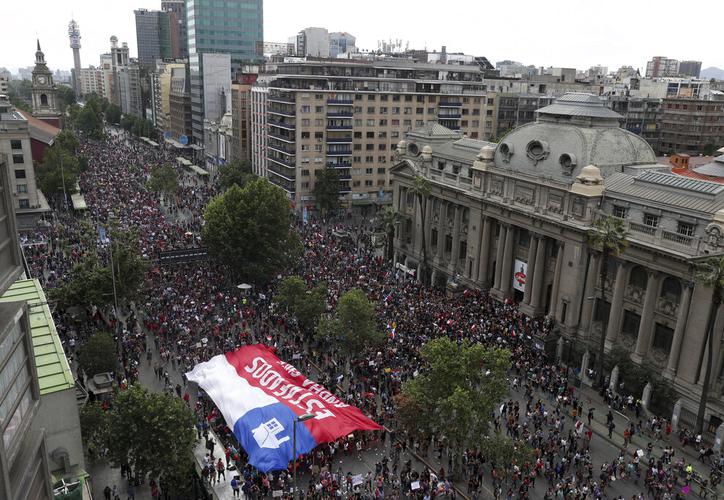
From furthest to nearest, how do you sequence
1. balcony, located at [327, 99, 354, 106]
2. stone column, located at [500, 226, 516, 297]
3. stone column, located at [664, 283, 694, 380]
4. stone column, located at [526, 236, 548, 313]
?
balcony, located at [327, 99, 354, 106]
stone column, located at [500, 226, 516, 297]
stone column, located at [526, 236, 548, 313]
stone column, located at [664, 283, 694, 380]

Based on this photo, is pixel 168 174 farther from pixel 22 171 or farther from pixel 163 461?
pixel 163 461

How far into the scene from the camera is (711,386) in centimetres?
4478

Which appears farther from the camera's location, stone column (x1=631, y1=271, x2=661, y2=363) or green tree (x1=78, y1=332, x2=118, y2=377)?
stone column (x1=631, y1=271, x2=661, y2=363)

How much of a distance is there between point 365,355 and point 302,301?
25.3 ft

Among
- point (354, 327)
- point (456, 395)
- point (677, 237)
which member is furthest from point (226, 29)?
point (456, 395)

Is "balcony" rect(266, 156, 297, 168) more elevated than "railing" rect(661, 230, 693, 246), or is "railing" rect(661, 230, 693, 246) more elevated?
"railing" rect(661, 230, 693, 246)

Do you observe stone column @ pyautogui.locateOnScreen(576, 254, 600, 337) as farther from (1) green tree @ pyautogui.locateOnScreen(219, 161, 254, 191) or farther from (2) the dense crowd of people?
(1) green tree @ pyautogui.locateOnScreen(219, 161, 254, 191)

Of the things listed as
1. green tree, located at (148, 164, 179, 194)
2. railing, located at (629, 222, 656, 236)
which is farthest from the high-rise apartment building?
railing, located at (629, 222, 656, 236)

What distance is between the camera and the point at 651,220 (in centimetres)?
5006

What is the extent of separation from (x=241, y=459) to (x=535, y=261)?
3595 cm

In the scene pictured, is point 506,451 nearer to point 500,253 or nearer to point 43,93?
point 500,253

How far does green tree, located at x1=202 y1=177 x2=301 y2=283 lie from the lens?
6794cm

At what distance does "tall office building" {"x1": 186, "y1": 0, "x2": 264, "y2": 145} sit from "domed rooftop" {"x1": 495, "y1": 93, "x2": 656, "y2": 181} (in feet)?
426

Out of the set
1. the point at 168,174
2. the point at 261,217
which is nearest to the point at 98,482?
the point at 261,217
